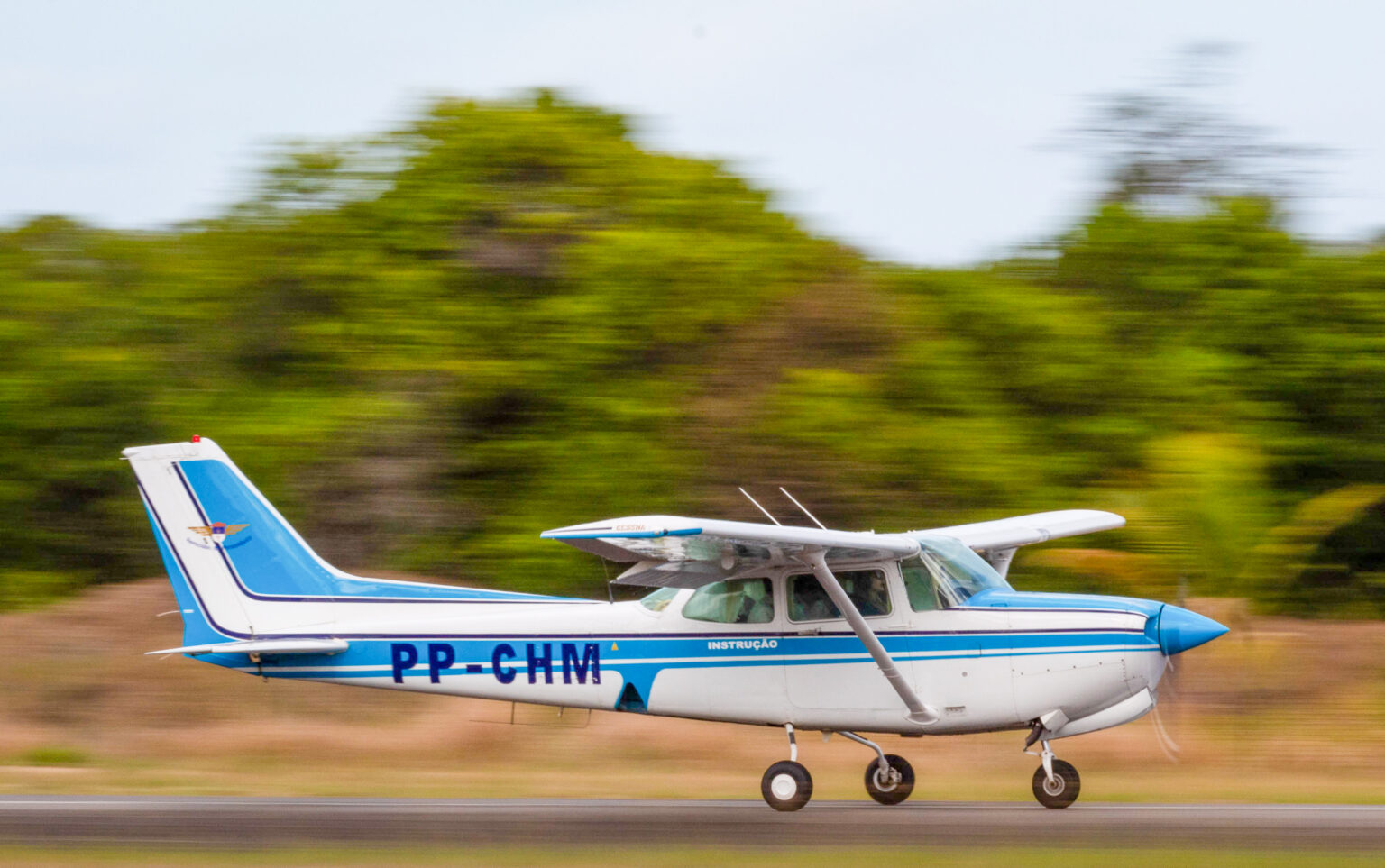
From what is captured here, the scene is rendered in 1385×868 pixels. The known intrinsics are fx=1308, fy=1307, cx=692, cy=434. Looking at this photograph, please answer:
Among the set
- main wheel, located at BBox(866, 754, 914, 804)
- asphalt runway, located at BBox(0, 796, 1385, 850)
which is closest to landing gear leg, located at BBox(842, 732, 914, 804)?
main wheel, located at BBox(866, 754, 914, 804)

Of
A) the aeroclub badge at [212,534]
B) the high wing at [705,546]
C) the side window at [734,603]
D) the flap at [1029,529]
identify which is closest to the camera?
the high wing at [705,546]

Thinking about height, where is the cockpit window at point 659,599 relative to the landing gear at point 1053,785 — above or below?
above

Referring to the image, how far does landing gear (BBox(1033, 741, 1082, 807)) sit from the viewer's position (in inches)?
356

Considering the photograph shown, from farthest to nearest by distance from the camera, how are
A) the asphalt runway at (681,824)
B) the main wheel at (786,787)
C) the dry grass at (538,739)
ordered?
1. the dry grass at (538,739)
2. the main wheel at (786,787)
3. the asphalt runway at (681,824)

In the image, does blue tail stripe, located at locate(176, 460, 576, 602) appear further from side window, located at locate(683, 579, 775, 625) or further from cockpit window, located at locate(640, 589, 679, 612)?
side window, located at locate(683, 579, 775, 625)

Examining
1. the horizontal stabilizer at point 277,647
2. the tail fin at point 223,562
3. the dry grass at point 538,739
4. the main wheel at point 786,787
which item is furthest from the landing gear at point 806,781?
the horizontal stabilizer at point 277,647

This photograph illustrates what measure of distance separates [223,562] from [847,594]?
4804 mm

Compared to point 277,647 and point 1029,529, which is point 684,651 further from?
point 1029,529

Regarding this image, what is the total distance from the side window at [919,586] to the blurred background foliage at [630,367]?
579 centimetres

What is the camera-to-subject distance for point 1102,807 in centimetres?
934

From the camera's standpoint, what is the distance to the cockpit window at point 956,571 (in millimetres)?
9055

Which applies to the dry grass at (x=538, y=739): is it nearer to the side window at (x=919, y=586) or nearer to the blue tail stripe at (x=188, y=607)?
the blue tail stripe at (x=188, y=607)

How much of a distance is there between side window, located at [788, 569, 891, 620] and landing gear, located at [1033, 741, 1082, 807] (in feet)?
4.98

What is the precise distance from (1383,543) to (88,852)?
50.7 ft
